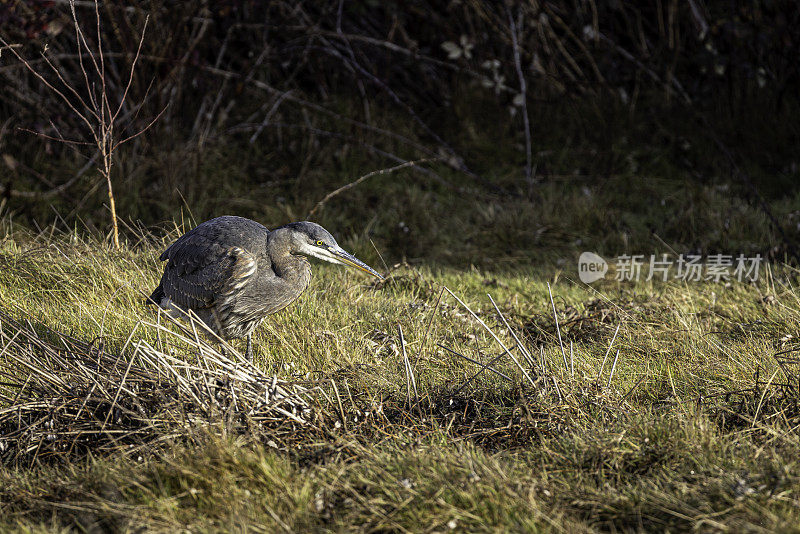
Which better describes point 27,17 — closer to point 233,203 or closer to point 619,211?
point 233,203

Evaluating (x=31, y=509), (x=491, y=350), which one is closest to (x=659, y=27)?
(x=491, y=350)

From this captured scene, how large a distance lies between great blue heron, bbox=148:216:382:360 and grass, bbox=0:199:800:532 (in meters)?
0.28

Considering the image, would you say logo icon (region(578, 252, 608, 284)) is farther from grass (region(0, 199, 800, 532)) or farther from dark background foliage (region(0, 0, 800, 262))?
grass (region(0, 199, 800, 532))

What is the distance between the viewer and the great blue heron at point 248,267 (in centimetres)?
321

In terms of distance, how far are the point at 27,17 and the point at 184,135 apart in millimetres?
1495

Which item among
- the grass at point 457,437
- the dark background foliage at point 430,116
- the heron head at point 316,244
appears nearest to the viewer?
the grass at point 457,437

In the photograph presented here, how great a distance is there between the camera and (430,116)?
705 cm

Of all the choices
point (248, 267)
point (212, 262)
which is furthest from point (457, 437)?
point (212, 262)

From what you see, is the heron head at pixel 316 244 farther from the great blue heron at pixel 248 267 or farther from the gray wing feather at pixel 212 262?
the gray wing feather at pixel 212 262

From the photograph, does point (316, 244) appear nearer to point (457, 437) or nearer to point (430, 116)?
point (457, 437)

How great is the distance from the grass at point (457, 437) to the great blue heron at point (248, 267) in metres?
0.28

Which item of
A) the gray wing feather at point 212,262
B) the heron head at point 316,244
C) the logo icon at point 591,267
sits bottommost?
the logo icon at point 591,267

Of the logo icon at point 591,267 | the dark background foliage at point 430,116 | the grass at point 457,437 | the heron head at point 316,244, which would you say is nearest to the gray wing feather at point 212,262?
the heron head at point 316,244

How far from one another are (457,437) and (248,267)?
1.15 m
